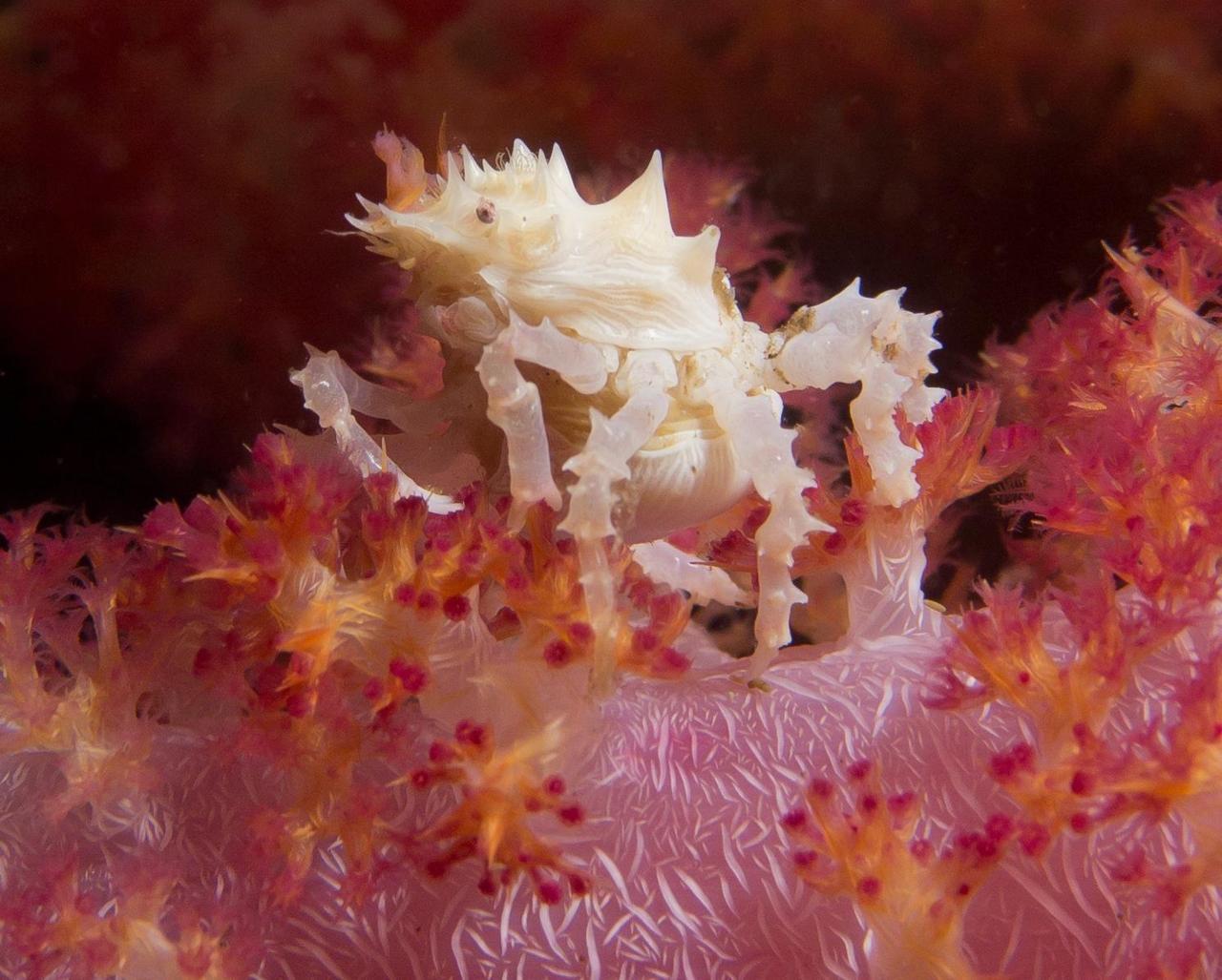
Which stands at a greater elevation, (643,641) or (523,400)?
(523,400)

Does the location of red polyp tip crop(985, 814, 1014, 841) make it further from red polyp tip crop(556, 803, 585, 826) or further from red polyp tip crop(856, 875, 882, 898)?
red polyp tip crop(556, 803, 585, 826)

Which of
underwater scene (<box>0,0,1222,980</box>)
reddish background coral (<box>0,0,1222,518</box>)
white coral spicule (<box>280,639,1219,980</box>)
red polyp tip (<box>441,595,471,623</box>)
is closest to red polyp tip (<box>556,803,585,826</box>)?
underwater scene (<box>0,0,1222,980</box>)

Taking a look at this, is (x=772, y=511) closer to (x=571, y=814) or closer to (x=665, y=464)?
(x=665, y=464)

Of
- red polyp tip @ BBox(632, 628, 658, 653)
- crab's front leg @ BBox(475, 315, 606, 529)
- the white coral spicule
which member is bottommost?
the white coral spicule

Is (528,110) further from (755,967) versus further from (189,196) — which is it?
(755,967)

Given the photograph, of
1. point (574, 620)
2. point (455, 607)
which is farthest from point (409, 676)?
point (574, 620)


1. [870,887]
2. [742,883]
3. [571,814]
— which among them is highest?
[870,887]

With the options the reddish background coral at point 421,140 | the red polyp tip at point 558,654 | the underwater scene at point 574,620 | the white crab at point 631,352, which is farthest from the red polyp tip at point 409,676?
the reddish background coral at point 421,140

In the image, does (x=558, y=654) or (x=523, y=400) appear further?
(x=523, y=400)
